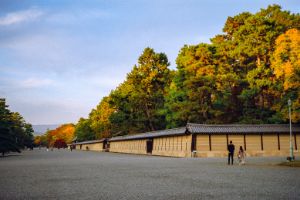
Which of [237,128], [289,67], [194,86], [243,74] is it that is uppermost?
[243,74]

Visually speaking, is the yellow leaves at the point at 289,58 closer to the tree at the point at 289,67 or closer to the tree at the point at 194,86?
the tree at the point at 289,67

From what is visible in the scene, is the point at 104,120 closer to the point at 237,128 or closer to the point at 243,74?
the point at 243,74

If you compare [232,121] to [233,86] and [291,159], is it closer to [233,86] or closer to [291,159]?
[233,86]

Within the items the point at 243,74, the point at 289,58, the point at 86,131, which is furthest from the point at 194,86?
the point at 86,131

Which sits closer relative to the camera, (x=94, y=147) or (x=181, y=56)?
(x=181, y=56)

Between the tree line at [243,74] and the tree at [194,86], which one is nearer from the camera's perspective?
the tree line at [243,74]

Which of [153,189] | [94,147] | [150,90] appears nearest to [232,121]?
[150,90]

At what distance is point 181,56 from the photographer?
180 feet

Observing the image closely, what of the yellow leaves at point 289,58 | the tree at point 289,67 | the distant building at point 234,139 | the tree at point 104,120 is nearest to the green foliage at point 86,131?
the tree at point 104,120

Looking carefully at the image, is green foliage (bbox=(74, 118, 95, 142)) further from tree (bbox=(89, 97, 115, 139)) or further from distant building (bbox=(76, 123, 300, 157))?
distant building (bbox=(76, 123, 300, 157))

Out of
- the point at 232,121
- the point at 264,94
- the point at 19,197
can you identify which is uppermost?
the point at 264,94

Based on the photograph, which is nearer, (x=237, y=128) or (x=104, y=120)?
(x=237, y=128)

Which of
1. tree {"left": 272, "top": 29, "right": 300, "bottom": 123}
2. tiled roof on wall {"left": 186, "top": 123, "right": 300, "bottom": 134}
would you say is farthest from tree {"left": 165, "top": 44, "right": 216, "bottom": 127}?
tree {"left": 272, "top": 29, "right": 300, "bottom": 123}

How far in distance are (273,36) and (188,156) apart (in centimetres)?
2089
